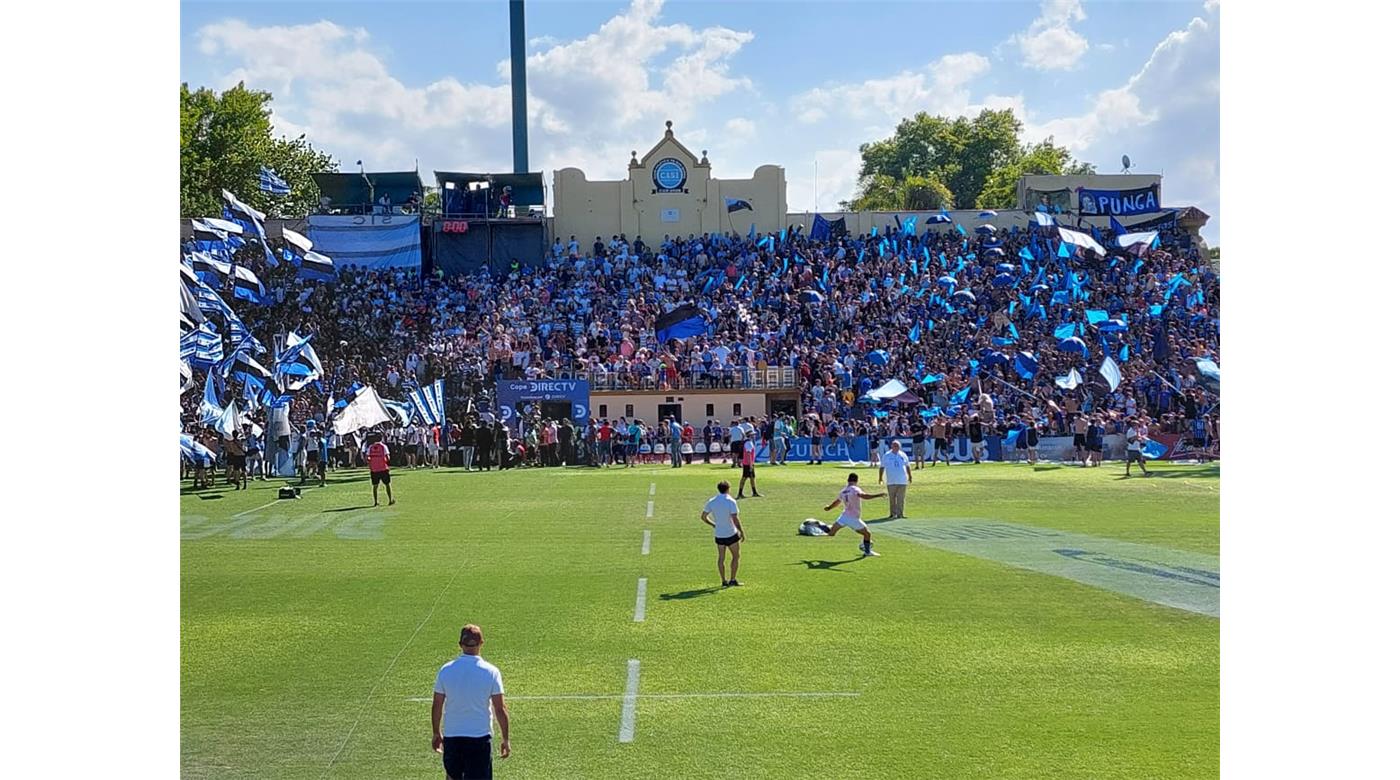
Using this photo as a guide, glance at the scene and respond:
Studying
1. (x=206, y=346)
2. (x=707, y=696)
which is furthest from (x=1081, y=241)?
(x=707, y=696)

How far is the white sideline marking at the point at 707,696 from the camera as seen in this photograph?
11602 millimetres

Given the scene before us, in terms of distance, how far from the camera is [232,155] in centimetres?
6419

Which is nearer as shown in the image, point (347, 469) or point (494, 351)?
point (347, 469)

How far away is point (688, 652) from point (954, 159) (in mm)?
80117

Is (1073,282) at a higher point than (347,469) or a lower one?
higher

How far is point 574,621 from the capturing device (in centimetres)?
1466

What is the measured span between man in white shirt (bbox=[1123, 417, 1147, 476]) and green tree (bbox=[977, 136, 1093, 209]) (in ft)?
131

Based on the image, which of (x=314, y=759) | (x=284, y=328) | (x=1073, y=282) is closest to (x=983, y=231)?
(x=1073, y=282)

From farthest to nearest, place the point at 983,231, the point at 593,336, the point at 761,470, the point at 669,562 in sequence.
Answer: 1. the point at 983,231
2. the point at 593,336
3. the point at 761,470
4. the point at 669,562

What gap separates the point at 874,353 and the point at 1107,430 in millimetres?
8318

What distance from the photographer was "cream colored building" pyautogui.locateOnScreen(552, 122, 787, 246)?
5541cm

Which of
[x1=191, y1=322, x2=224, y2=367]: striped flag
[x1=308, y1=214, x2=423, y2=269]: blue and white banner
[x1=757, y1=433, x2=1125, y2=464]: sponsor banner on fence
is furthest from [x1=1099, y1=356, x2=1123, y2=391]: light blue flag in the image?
[x1=308, y1=214, x2=423, y2=269]: blue and white banner

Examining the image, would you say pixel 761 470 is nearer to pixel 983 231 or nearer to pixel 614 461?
pixel 614 461

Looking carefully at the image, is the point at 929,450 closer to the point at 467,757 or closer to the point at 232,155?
the point at 467,757
